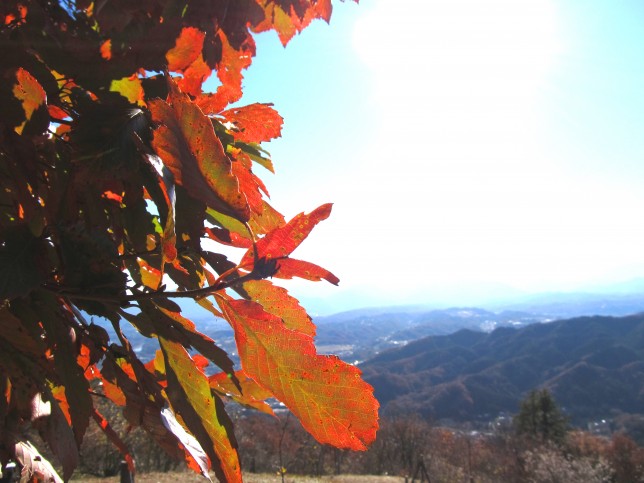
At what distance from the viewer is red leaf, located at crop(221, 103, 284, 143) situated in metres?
0.89

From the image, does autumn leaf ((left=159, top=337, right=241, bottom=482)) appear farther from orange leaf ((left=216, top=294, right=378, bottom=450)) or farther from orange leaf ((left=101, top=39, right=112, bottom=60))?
orange leaf ((left=101, top=39, right=112, bottom=60))

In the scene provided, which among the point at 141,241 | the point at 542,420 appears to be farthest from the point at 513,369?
the point at 141,241

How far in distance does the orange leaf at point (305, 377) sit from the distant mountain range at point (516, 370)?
7512 centimetres

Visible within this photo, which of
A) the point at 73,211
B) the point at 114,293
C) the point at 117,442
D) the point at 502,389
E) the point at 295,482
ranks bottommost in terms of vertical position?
the point at 502,389

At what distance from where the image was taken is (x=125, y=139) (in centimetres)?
52

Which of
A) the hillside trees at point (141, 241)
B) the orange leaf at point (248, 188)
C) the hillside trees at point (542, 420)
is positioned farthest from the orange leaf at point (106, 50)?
the hillside trees at point (542, 420)

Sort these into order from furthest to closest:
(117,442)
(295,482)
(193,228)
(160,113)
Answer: (295,482)
(117,442)
(193,228)
(160,113)

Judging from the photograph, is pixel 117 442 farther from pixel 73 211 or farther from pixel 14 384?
pixel 73 211

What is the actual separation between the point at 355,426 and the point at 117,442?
2.45 ft

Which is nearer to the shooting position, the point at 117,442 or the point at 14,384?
the point at 14,384

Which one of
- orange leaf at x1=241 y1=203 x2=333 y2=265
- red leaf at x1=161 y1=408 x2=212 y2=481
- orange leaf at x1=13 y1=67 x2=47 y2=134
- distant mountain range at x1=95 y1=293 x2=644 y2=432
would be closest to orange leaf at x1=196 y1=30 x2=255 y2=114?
orange leaf at x1=13 y1=67 x2=47 y2=134

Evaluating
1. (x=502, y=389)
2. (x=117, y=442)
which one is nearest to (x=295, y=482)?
(x=117, y=442)

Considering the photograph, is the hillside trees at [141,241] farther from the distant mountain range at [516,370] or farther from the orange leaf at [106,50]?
the distant mountain range at [516,370]

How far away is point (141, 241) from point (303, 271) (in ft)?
0.91
